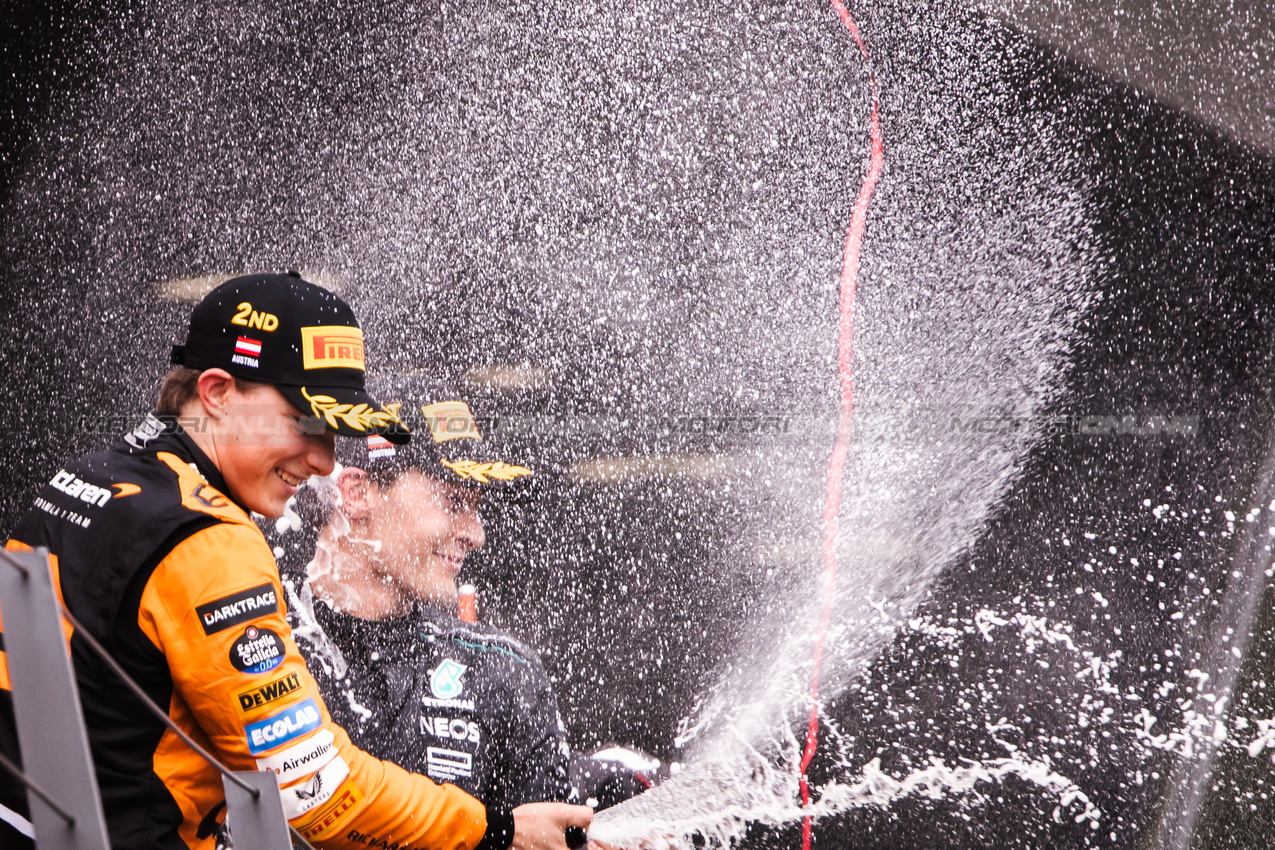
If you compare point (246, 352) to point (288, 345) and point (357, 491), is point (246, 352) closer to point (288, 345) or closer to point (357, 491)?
point (288, 345)

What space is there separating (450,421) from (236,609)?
1.57 meters

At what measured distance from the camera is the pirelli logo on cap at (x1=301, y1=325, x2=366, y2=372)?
1344mm

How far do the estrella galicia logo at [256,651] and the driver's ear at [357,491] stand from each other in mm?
1363

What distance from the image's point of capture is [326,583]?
252 cm

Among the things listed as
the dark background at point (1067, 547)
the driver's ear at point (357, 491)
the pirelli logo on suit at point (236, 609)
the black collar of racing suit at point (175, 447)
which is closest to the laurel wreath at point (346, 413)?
A: the black collar of racing suit at point (175, 447)

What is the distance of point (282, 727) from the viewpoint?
1.19 m

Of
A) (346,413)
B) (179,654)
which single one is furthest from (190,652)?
(346,413)

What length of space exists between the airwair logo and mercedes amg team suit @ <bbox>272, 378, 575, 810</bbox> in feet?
3.56

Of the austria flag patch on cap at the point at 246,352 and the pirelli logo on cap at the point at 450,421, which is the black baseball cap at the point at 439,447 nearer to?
the pirelli logo on cap at the point at 450,421

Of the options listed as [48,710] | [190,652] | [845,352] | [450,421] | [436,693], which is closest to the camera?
[48,710]

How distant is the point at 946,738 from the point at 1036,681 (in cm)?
32

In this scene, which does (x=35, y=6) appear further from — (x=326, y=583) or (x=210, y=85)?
(x=326, y=583)

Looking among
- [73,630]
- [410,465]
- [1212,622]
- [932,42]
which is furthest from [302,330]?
[1212,622]

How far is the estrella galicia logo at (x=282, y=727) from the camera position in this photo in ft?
3.85
